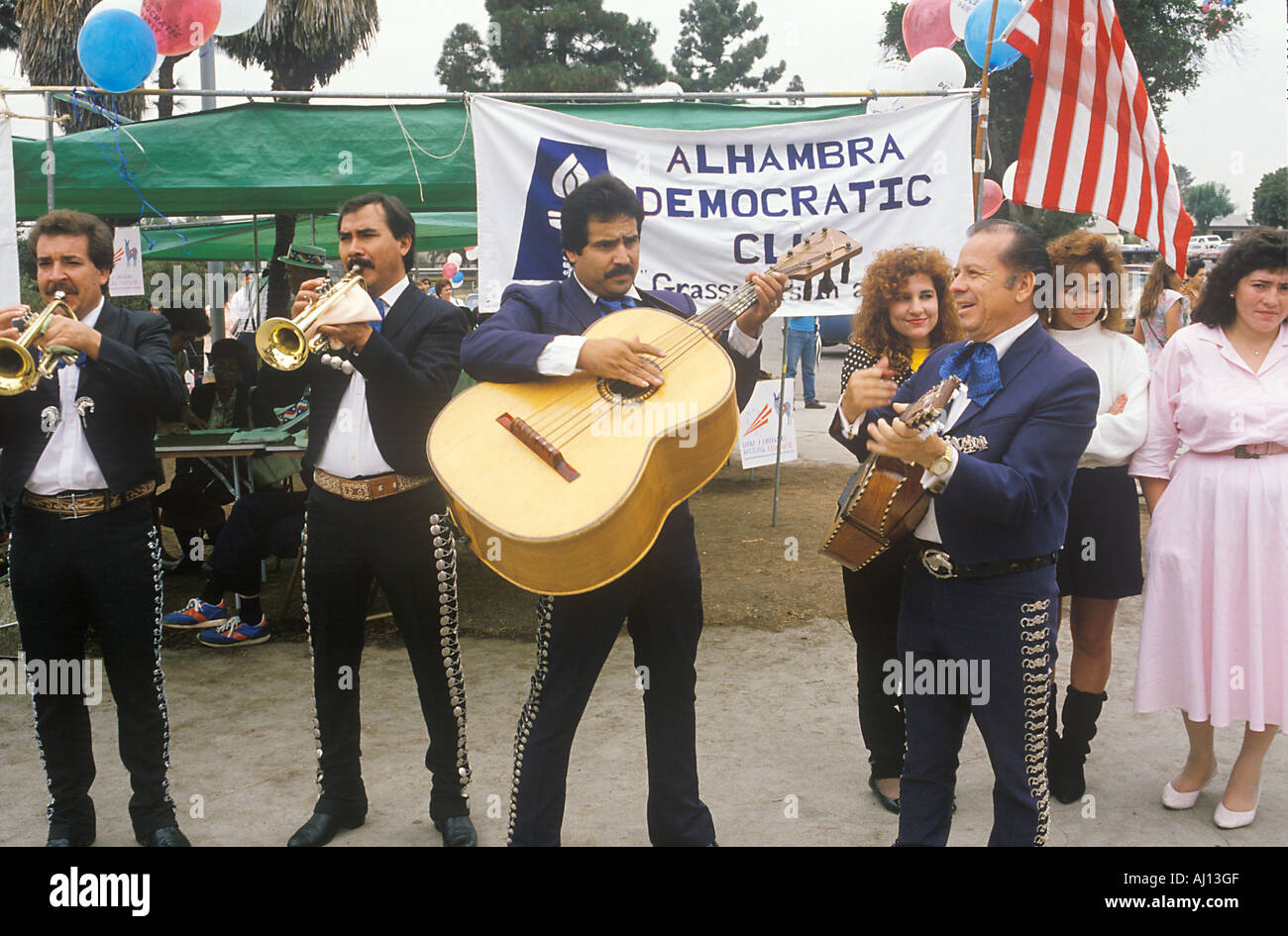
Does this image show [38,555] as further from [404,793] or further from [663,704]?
[663,704]

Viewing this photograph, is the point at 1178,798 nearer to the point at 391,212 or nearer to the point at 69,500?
the point at 391,212

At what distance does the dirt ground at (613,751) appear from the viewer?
3.69m

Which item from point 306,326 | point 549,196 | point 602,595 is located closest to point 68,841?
point 306,326

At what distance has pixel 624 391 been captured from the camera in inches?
115

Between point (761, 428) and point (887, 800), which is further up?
point (761, 428)

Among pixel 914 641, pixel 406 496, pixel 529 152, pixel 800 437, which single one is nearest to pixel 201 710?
pixel 406 496

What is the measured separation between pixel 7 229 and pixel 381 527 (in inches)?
102

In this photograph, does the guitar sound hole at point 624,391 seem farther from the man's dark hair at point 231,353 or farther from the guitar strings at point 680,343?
the man's dark hair at point 231,353

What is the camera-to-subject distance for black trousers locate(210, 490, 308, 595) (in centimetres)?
592

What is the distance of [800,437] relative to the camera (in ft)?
43.6

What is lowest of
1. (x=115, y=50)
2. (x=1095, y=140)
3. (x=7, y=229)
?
(x=7, y=229)

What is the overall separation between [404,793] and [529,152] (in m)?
3.17

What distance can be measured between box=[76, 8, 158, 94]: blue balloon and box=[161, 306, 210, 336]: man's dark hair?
5.51m

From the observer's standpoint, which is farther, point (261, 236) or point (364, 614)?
point (261, 236)
